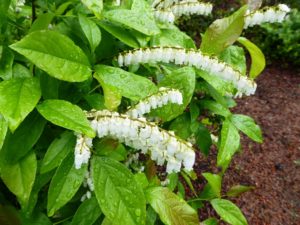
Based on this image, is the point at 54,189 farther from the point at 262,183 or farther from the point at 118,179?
the point at 262,183

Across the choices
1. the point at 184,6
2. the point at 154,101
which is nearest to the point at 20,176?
the point at 154,101

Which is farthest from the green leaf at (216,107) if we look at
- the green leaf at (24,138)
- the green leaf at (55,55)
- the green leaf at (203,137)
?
the green leaf at (24,138)

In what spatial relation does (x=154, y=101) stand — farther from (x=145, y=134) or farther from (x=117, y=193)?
(x=117, y=193)

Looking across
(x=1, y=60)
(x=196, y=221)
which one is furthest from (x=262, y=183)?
(x=1, y=60)

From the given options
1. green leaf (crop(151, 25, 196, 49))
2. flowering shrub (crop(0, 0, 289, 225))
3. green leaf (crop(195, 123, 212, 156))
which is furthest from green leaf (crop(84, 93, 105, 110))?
green leaf (crop(195, 123, 212, 156))

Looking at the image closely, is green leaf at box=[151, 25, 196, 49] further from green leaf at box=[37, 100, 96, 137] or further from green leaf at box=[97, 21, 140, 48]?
green leaf at box=[37, 100, 96, 137]
